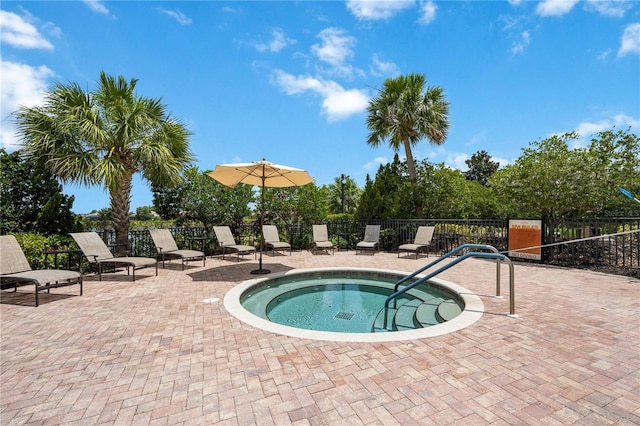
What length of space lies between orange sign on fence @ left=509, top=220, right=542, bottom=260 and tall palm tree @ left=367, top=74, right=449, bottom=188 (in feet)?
17.9

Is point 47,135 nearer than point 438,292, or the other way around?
point 438,292

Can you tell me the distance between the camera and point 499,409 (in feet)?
7.20

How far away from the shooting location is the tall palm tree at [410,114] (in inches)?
567

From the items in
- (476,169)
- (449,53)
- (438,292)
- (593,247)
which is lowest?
(438,292)

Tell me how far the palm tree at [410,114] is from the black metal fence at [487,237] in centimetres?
262

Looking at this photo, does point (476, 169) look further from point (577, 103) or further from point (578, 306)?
point (578, 306)

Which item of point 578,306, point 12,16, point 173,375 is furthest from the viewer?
point 12,16

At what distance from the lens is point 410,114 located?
1434cm

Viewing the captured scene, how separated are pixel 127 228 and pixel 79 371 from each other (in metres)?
6.77

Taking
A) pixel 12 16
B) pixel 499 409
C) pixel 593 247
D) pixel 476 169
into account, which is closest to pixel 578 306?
pixel 499 409

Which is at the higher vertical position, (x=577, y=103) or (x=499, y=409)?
(x=577, y=103)

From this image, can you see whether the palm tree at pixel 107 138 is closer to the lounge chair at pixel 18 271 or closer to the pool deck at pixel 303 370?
the lounge chair at pixel 18 271

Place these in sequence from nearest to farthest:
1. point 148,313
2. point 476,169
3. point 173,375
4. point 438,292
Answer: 1. point 173,375
2. point 148,313
3. point 438,292
4. point 476,169

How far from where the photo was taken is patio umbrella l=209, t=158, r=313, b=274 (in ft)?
23.1
